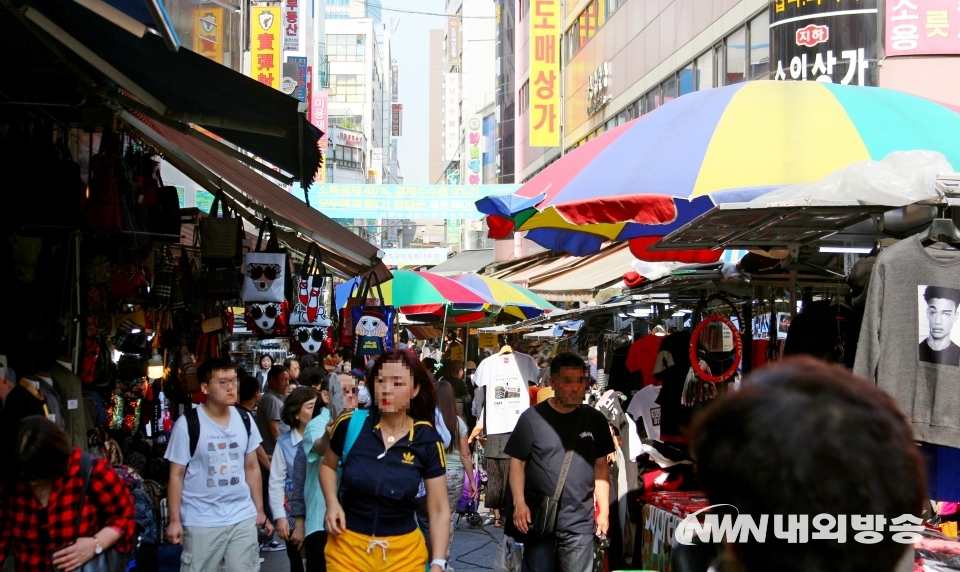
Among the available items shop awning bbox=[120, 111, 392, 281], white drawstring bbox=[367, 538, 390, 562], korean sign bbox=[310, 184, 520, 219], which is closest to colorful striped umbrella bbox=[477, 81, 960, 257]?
white drawstring bbox=[367, 538, 390, 562]

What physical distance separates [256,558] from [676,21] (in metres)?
17.9

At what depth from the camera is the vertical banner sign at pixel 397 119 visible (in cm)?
16175

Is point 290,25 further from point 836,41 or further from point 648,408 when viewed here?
point 648,408

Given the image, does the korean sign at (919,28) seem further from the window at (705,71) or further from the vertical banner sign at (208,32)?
the vertical banner sign at (208,32)

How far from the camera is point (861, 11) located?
12.8 m

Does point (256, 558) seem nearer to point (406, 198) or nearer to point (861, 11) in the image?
point (861, 11)

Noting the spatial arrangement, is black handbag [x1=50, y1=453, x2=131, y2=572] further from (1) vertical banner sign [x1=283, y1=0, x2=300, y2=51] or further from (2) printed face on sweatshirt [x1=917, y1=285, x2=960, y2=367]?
(1) vertical banner sign [x1=283, y1=0, x2=300, y2=51]

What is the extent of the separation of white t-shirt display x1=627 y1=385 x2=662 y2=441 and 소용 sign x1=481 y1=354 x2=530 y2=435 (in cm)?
336

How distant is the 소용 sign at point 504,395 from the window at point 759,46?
26.6ft

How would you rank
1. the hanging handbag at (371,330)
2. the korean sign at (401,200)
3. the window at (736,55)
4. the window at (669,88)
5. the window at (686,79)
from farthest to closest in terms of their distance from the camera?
the korean sign at (401,200) → the window at (669,88) → the window at (686,79) → the window at (736,55) → the hanging handbag at (371,330)

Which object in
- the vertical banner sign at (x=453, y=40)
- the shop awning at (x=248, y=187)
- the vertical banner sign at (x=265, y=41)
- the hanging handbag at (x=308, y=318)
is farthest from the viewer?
the vertical banner sign at (x=453, y=40)

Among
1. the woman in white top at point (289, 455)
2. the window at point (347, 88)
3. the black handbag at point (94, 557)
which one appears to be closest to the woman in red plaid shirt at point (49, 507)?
the black handbag at point (94, 557)

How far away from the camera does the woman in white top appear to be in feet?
21.7

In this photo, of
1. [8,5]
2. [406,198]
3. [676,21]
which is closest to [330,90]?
[406,198]
